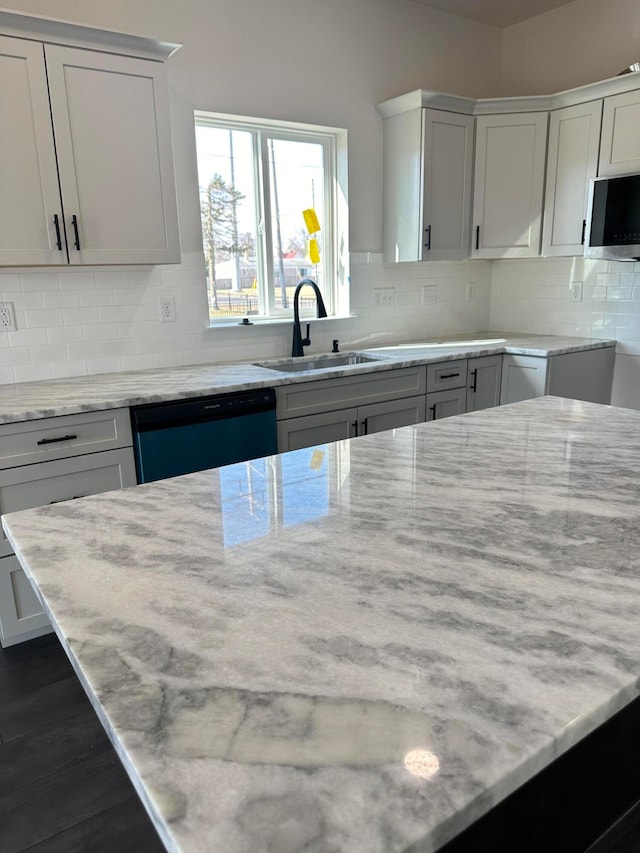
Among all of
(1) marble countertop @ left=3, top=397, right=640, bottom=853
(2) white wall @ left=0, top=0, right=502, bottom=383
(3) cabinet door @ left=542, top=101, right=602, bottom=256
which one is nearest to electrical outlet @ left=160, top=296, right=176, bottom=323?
(2) white wall @ left=0, top=0, right=502, bottom=383

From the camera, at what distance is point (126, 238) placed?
251 centimetres

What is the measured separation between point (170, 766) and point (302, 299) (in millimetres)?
3245

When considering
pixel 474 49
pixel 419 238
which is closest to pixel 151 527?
pixel 419 238

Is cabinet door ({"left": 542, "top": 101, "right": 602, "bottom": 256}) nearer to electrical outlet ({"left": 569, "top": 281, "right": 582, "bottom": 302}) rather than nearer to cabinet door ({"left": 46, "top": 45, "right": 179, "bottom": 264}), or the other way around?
electrical outlet ({"left": 569, "top": 281, "right": 582, "bottom": 302})

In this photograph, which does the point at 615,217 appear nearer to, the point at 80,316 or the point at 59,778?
the point at 80,316

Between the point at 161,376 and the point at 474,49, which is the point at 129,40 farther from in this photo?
the point at 474,49

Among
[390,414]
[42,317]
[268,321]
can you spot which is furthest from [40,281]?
[390,414]

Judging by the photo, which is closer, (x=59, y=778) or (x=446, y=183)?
(x=59, y=778)

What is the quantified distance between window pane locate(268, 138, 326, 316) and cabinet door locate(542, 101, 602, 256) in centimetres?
137

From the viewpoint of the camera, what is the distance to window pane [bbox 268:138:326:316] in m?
3.40

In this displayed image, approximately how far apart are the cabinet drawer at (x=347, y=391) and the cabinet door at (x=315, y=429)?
0.03 metres

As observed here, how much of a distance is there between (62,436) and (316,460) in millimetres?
1248

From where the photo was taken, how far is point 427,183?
3.46m

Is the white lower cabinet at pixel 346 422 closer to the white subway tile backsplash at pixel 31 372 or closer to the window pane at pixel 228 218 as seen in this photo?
the window pane at pixel 228 218
